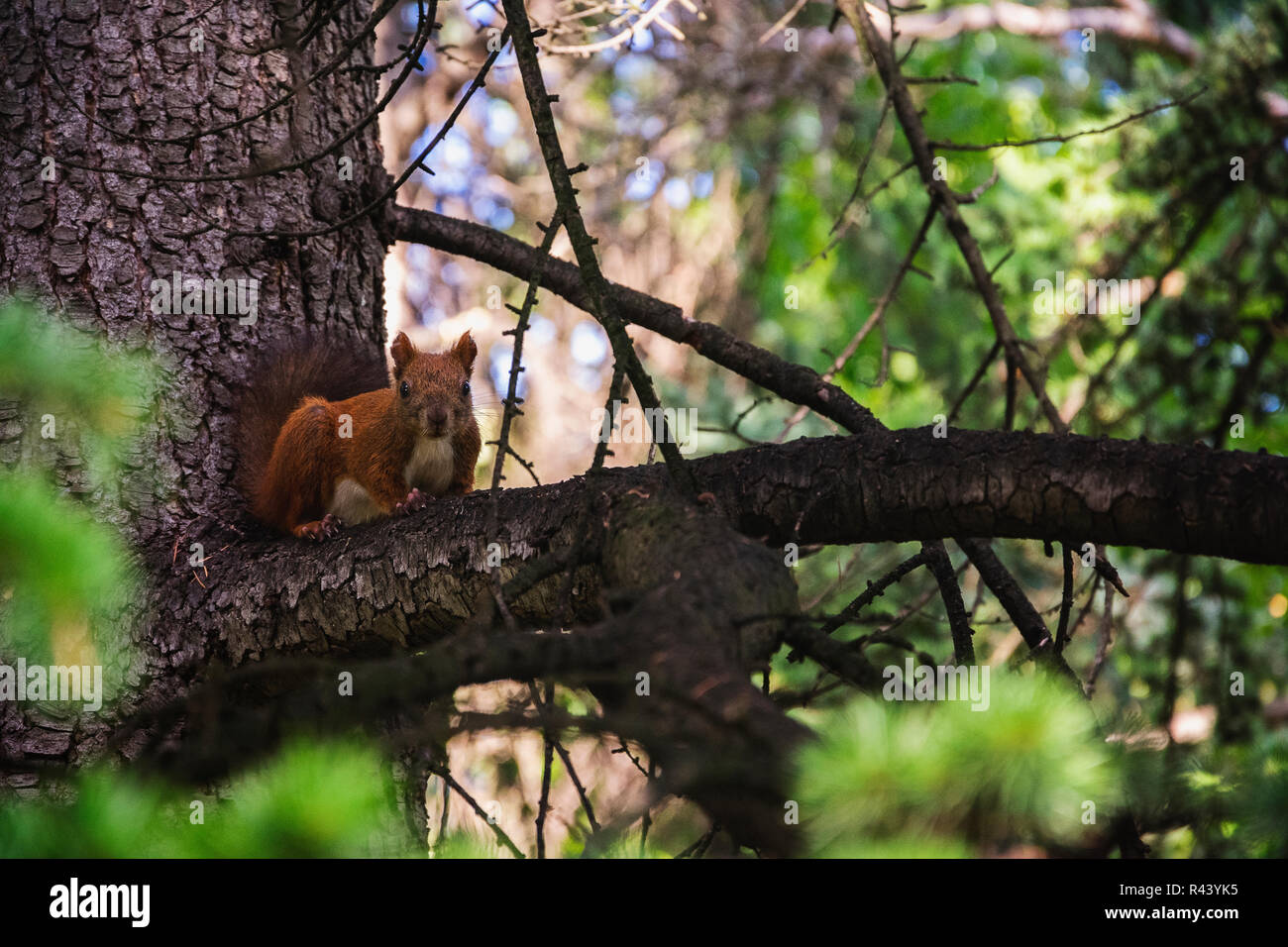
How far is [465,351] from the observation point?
3262mm

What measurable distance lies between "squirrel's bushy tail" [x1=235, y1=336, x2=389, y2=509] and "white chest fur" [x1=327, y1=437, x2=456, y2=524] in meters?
0.30

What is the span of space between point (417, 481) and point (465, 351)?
475 millimetres

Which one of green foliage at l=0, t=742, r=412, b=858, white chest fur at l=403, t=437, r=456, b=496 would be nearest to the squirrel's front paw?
white chest fur at l=403, t=437, r=456, b=496

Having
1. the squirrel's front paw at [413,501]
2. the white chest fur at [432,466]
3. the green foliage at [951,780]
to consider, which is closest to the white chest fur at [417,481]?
the white chest fur at [432,466]

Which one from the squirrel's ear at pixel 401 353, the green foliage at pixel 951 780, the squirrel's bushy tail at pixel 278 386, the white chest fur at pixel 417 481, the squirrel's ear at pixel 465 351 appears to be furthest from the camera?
the squirrel's ear at pixel 465 351

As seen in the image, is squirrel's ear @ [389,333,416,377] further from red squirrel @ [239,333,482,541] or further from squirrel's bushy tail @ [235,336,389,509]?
squirrel's bushy tail @ [235,336,389,509]

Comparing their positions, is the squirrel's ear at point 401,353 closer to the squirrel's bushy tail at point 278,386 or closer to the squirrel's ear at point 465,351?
the squirrel's ear at point 465,351

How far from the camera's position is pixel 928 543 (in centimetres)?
199

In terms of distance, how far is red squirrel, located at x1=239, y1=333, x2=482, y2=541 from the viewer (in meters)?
2.49

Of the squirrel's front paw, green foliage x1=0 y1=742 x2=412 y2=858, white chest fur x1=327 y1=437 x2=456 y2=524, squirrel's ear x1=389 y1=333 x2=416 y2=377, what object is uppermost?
squirrel's ear x1=389 y1=333 x2=416 y2=377

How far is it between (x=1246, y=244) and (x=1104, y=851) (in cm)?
352

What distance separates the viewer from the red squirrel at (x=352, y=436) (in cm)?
249
